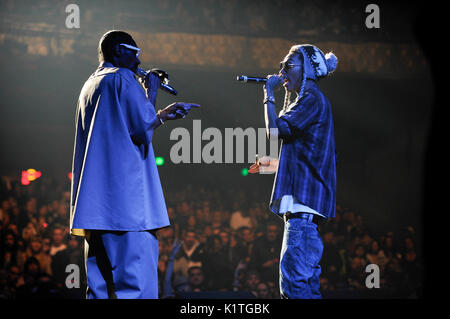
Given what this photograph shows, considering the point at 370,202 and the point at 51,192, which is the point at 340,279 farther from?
the point at 51,192

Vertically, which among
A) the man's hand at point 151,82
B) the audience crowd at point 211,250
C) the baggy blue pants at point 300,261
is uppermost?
the man's hand at point 151,82

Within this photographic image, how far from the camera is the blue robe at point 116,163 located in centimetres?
208

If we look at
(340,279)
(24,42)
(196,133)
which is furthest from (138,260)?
(24,42)

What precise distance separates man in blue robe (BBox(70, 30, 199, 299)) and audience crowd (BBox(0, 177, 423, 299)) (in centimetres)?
309

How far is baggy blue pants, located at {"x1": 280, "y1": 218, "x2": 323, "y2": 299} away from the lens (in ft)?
7.48

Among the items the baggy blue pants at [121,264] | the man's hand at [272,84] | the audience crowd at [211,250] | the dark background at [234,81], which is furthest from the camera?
the dark background at [234,81]

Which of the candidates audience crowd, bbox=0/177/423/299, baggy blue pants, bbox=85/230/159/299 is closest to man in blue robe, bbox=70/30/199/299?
baggy blue pants, bbox=85/230/159/299

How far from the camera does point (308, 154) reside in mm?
2469

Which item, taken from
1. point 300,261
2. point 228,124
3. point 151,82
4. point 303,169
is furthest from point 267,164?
point 228,124

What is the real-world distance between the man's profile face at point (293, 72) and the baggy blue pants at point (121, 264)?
3.52 ft

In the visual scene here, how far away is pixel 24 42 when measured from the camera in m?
6.88

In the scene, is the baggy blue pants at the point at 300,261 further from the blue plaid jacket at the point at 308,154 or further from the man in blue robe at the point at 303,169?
the blue plaid jacket at the point at 308,154

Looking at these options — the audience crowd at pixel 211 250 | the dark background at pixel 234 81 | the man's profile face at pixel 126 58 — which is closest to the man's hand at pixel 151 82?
the man's profile face at pixel 126 58

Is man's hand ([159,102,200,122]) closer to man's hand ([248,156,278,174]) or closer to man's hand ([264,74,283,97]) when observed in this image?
man's hand ([264,74,283,97])
